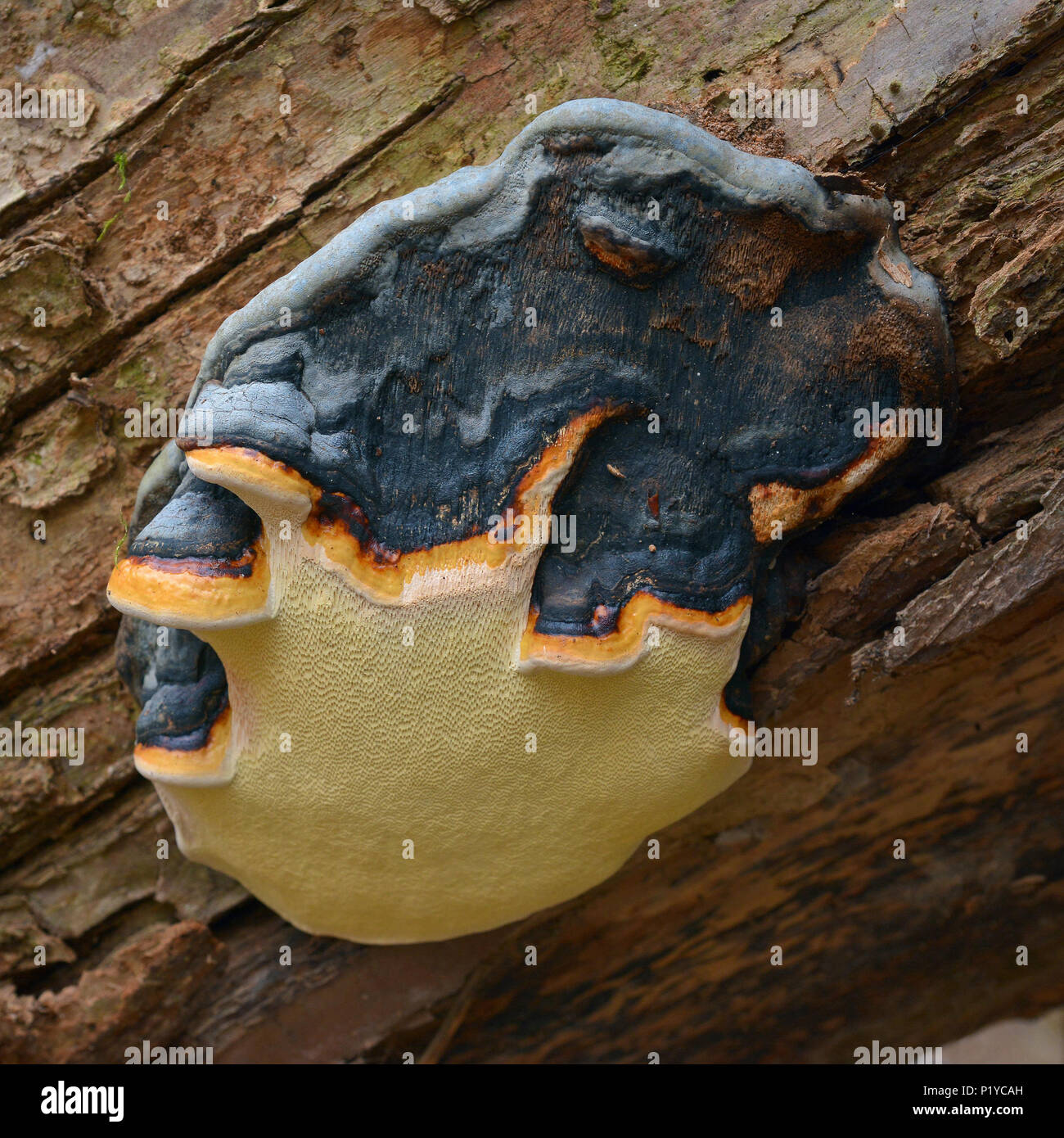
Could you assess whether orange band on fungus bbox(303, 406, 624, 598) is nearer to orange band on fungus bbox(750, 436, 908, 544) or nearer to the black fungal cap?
the black fungal cap

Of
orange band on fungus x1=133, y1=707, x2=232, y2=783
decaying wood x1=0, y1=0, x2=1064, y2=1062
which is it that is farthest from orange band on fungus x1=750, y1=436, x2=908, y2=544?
orange band on fungus x1=133, y1=707, x2=232, y2=783

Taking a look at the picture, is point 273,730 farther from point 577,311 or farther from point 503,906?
point 577,311

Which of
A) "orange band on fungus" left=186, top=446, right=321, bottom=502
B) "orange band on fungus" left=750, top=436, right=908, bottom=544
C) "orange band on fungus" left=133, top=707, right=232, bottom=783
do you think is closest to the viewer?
"orange band on fungus" left=186, top=446, right=321, bottom=502

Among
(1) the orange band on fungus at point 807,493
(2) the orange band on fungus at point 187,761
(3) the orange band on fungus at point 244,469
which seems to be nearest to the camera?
(3) the orange band on fungus at point 244,469

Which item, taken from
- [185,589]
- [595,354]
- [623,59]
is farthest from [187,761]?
[623,59]

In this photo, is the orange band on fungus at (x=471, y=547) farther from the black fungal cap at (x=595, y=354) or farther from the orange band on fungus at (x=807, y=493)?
the orange band on fungus at (x=807, y=493)

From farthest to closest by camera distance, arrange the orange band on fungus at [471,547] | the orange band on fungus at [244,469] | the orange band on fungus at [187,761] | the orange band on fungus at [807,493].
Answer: the orange band on fungus at [187,761], the orange band on fungus at [807,493], the orange band on fungus at [471,547], the orange band on fungus at [244,469]

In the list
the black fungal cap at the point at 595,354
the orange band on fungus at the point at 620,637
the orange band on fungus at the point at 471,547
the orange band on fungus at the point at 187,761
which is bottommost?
the orange band on fungus at the point at 187,761

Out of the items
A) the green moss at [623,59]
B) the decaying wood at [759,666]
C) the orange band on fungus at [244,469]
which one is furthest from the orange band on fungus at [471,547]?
the green moss at [623,59]
